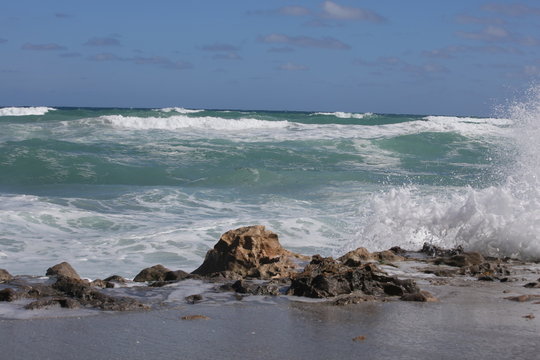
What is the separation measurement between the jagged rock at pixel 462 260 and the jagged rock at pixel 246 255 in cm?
142

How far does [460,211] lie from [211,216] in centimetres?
495

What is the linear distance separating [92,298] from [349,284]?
1.77 meters

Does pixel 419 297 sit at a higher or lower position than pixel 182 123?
lower

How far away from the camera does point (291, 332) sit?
4359 millimetres

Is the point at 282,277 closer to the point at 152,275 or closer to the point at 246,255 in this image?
the point at 246,255

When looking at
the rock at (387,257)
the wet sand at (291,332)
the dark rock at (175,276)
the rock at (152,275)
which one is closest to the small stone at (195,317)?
the wet sand at (291,332)

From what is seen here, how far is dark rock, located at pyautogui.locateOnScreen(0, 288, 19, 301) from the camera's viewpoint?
5.12 metres

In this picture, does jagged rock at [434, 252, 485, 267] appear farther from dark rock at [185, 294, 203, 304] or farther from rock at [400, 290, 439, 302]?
dark rock at [185, 294, 203, 304]

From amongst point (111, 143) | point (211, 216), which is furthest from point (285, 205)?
point (111, 143)

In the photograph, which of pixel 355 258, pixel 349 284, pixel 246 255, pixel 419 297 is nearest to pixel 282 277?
pixel 246 255

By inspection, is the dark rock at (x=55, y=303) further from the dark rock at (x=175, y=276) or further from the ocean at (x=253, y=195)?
the ocean at (x=253, y=195)

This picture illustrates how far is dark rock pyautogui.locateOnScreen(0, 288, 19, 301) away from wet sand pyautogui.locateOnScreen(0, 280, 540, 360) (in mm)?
626

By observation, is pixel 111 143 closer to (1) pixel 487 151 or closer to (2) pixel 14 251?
(1) pixel 487 151

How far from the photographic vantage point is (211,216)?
12.4 metres
